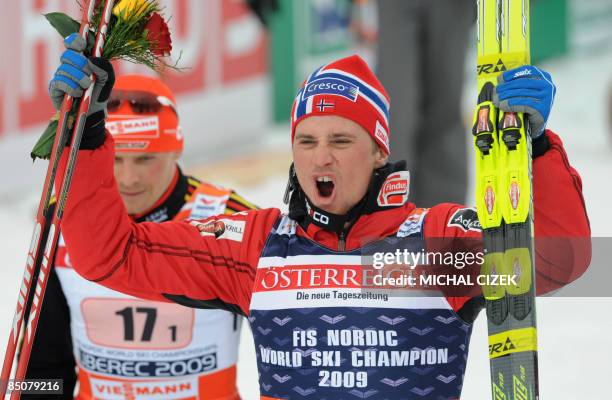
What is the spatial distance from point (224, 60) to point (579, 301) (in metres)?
4.89

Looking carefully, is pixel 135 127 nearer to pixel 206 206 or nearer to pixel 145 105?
pixel 145 105

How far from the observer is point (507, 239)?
3.29 m

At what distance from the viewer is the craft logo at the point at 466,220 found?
3438mm

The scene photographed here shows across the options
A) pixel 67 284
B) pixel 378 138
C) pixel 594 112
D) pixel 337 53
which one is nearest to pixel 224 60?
pixel 337 53

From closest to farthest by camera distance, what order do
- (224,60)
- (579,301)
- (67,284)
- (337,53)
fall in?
(67,284) → (579,301) → (224,60) → (337,53)

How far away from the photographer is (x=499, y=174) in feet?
11.0

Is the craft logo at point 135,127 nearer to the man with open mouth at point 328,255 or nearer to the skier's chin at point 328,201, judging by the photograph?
the man with open mouth at point 328,255

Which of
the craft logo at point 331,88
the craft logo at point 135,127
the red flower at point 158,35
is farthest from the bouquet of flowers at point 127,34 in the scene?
the craft logo at point 135,127

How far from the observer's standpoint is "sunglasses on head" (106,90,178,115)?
181 inches

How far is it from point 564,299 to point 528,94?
13.9 ft

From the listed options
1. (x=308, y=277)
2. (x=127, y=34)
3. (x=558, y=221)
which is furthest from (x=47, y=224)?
(x=558, y=221)

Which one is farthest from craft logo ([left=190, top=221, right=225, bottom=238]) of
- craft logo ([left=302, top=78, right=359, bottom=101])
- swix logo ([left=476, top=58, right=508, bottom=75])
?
swix logo ([left=476, top=58, right=508, bottom=75])

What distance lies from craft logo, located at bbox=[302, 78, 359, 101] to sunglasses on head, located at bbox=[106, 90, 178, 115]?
43.2 inches

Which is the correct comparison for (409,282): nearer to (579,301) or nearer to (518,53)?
(518,53)
